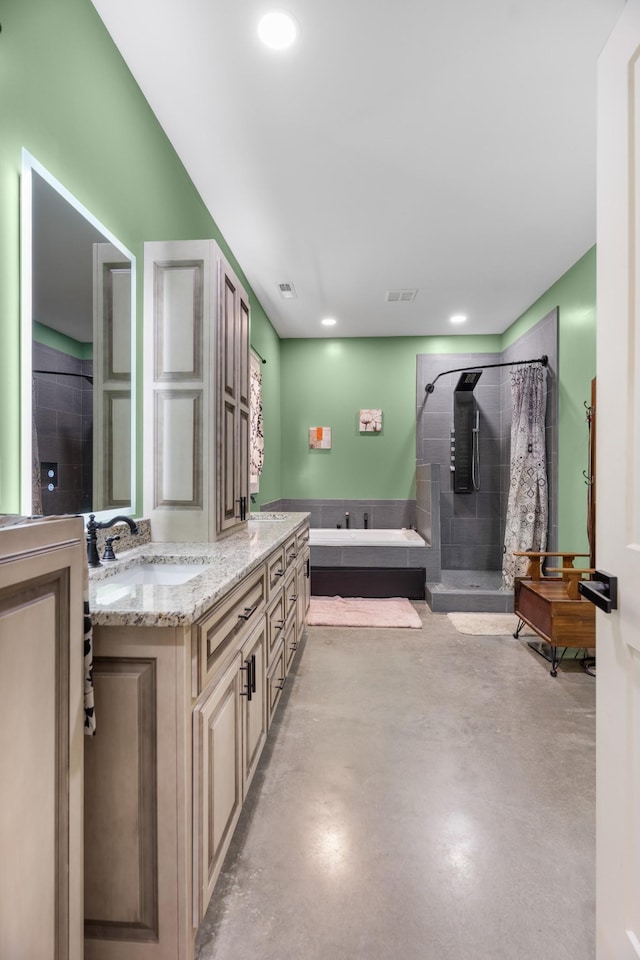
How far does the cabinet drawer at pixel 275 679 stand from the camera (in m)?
2.04

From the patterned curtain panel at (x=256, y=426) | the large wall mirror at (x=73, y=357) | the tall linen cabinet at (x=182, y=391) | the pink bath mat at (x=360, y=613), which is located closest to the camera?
the large wall mirror at (x=73, y=357)

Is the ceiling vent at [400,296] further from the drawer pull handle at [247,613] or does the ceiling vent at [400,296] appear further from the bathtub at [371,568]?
the drawer pull handle at [247,613]

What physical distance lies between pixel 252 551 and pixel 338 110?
208 centimetres

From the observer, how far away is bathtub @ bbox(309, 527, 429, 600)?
466cm

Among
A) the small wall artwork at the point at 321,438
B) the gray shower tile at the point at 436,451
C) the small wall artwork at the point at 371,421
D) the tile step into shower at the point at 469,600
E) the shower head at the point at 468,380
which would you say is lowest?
the tile step into shower at the point at 469,600

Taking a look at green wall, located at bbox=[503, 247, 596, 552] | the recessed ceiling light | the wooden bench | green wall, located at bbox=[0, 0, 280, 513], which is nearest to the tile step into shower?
green wall, located at bbox=[503, 247, 596, 552]

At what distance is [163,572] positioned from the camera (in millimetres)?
1889

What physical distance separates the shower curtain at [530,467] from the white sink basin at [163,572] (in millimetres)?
3364

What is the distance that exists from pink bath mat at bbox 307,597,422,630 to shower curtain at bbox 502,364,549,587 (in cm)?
114

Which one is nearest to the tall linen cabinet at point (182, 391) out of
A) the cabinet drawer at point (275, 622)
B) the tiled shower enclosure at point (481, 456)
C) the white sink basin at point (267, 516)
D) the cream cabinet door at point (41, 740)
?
the cabinet drawer at point (275, 622)

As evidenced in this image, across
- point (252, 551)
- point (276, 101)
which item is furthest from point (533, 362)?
point (252, 551)

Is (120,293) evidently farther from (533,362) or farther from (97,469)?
(533,362)

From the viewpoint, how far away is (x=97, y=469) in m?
1.84

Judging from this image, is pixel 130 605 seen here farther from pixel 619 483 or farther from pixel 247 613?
pixel 619 483
